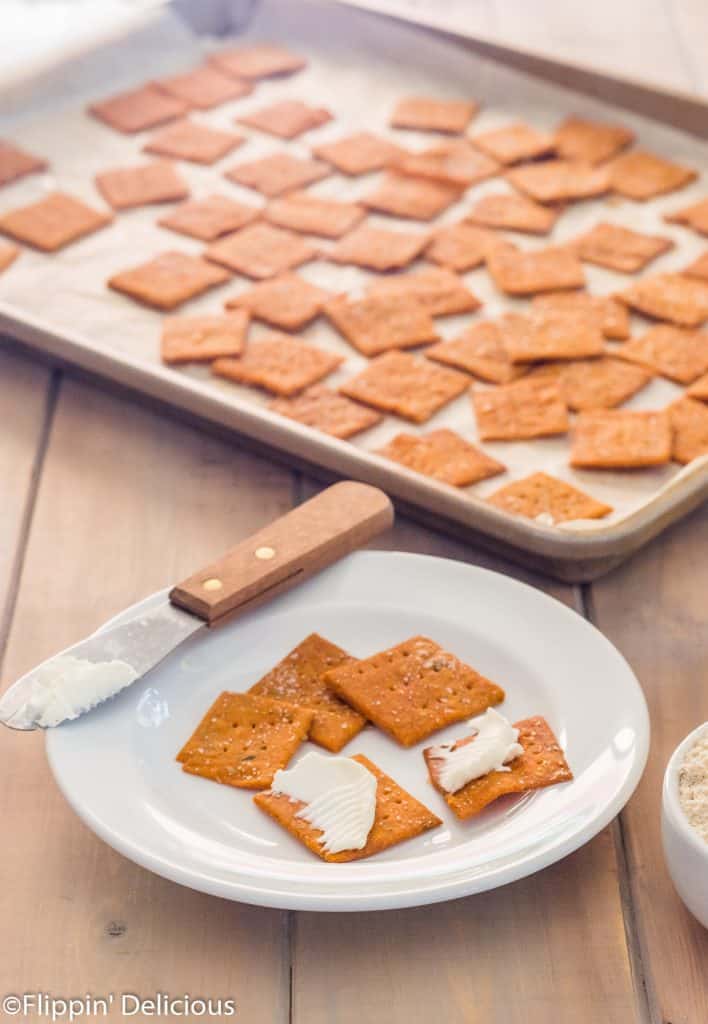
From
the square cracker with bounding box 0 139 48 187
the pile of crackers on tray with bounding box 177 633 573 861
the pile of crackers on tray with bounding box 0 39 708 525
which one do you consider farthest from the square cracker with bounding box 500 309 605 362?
the square cracker with bounding box 0 139 48 187

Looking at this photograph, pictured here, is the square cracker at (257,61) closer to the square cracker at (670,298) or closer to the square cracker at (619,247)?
the square cracker at (619,247)

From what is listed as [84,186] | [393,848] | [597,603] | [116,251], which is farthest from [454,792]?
[84,186]

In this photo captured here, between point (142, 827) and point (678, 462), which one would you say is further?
point (678, 462)

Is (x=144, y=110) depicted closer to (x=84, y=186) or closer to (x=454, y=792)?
(x=84, y=186)

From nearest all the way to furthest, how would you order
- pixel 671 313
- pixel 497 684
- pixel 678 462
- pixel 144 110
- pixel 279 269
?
pixel 497 684, pixel 678 462, pixel 671 313, pixel 279 269, pixel 144 110

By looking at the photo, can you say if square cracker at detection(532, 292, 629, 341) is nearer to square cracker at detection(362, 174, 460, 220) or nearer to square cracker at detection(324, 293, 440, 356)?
square cracker at detection(324, 293, 440, 356)

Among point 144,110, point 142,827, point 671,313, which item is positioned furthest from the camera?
point 144,110

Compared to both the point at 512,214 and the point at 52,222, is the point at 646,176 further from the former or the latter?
the point at 52,222
